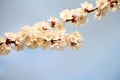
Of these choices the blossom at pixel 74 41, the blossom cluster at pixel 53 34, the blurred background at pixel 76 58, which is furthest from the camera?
the blurred background at pixel 76 58

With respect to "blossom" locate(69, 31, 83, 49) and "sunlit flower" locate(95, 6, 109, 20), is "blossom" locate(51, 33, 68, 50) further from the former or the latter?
"sunlit flower" locate(95, 6, 109, 20)

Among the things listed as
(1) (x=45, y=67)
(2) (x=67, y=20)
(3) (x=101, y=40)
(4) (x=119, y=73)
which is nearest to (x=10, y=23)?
(1) (x=45, y=67)

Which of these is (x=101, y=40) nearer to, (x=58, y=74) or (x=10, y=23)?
(x=58, y=74)

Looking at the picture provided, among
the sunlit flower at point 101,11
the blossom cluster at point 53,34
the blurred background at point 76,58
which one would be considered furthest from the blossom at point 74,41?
the blurred background at point 76,58

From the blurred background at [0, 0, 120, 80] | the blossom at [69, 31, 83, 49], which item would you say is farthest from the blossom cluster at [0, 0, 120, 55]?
the blurred background at [0, 0, 120, 80]

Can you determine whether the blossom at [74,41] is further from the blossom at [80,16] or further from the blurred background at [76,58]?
the blurred background at [76,58]

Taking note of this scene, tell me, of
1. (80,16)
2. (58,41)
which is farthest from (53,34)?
(80,16)
